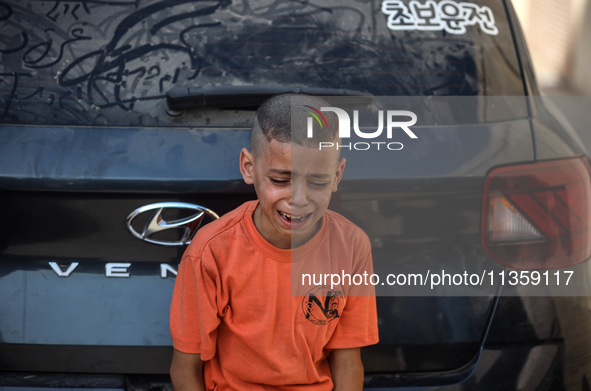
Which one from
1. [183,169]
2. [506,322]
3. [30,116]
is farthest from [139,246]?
[506,322]

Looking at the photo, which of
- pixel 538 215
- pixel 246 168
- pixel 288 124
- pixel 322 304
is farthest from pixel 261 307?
pixel 538 215

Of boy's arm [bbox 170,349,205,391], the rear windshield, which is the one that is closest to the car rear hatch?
the rear windshield

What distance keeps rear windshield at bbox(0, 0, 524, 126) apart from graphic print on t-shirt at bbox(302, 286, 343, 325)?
1.93ft

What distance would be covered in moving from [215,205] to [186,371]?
0.48 metres

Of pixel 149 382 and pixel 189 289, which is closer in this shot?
pixel 189 289

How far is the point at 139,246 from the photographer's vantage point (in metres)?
1.85

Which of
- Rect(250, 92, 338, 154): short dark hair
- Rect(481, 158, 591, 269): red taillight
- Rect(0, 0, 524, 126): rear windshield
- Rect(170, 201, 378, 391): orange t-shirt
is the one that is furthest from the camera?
Rect(0, 0, 524, 126): rear windshield

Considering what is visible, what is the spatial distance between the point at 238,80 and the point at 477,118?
2.62ft

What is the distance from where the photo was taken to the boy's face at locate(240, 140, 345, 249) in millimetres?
1650

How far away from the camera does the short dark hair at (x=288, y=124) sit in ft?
5.37

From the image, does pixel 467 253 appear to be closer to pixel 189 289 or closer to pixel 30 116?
pixel 189 289

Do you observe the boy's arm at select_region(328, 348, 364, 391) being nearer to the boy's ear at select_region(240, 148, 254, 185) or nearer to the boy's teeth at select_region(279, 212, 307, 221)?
the boy's teeth at select_region(279, 212, 307, 221)

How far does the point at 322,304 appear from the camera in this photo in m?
1.82

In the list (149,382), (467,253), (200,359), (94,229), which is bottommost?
(149,382)
